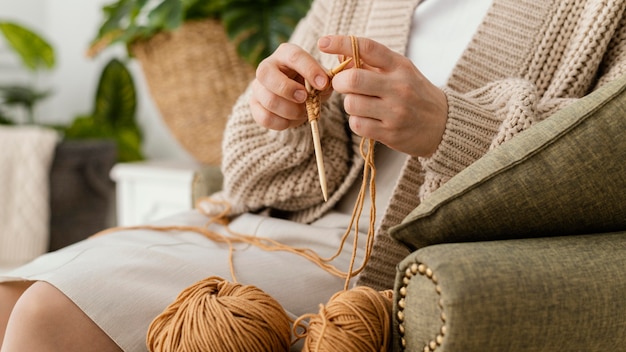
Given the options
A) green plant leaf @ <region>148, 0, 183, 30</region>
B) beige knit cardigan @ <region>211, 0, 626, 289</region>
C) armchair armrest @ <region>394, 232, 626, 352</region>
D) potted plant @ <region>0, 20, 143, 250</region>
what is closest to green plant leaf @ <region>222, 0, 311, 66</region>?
green plant leaf @ <region>148, 0, 183, 30</region>

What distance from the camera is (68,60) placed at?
2.93 meters

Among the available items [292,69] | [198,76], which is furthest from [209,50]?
[292,69]

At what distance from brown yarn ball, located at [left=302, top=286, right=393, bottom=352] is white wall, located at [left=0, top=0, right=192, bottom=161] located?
7.11 ft

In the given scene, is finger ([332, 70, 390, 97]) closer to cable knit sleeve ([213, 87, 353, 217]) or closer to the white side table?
cable knit sleeve ([213, 87, 353, 217])

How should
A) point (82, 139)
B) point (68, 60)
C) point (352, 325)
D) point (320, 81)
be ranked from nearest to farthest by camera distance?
point (352, 325), point (320, 81), point (82, 139), point (68, 60)

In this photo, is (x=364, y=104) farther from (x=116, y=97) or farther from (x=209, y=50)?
(x=116, y=97)

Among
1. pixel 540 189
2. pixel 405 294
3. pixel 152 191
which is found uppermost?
pixel 540 189

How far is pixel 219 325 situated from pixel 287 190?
359 mm

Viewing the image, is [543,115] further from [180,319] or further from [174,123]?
[174,123]

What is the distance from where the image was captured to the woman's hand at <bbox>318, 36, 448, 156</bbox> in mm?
747

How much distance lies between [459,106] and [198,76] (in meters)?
1.04

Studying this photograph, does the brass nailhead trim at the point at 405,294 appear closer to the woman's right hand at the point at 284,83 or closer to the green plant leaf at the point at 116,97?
the woman's right hand at the point at 284,83

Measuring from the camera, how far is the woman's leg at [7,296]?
0.84 meters

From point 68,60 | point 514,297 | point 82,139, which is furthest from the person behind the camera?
point 68,60
